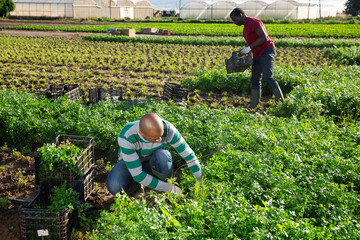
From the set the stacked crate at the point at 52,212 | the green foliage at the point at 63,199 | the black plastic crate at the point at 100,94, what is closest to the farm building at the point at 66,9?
the black plastic crate at the point at 100,94

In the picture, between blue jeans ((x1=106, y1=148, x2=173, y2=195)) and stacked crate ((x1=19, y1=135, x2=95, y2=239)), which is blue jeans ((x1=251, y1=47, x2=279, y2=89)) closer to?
blue jeans ((x1=106, y1=148, x2=173, y2=195))

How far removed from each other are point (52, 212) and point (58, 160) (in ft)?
2.59

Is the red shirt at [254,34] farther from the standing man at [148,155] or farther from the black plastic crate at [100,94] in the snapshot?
the standing man at [148,155]

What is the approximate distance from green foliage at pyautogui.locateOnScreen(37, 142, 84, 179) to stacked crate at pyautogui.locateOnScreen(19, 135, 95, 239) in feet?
0.12

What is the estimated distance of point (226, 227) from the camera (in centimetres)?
296

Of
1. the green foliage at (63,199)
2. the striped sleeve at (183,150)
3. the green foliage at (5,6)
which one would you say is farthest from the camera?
the green foliage at (5,6)

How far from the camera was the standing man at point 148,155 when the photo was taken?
12.4 feet

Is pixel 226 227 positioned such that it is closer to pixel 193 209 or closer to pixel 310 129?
pixel 193 209

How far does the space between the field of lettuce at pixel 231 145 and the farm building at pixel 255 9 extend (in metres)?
37.3

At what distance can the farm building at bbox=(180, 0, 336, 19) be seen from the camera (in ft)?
150

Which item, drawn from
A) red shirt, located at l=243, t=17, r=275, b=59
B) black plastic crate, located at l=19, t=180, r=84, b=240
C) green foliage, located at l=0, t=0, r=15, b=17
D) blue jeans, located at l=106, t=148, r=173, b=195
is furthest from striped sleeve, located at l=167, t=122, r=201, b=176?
green foliage, located at l=0, t=0, r=15, b=17

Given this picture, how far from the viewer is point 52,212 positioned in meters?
3.63

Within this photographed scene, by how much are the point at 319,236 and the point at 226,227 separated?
0.70 m

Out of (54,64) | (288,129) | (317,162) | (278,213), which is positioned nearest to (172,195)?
(278,213)
